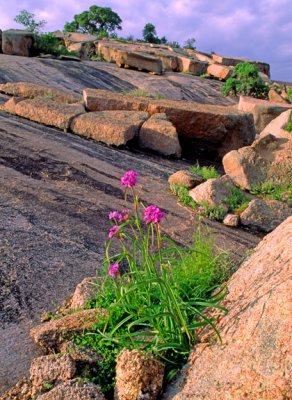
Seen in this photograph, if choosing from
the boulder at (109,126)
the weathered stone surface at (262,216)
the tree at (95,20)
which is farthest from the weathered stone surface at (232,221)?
the tree at (95,20)

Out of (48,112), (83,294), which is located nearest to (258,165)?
(48,112)

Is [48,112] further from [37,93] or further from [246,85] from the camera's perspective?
[246,85]

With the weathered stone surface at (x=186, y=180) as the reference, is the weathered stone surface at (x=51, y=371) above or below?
below

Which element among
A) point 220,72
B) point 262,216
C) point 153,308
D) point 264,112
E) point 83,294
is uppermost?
point 220,72

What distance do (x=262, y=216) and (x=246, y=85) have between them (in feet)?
62.0

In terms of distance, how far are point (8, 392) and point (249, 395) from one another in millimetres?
1276

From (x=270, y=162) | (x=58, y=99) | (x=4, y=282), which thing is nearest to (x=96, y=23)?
(x=58, y=99)

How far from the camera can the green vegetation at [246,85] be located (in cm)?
2370

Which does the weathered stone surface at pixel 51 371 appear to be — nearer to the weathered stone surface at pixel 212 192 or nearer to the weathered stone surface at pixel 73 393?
the weathered stone surface at pixel 73 393

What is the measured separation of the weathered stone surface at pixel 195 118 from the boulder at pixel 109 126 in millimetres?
670

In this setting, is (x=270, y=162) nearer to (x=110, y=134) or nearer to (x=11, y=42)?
(x=110, y=134)

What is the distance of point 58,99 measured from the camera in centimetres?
1027

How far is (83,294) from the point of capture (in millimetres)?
3445

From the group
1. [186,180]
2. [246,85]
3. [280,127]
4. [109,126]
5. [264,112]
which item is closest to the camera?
[186,180]
